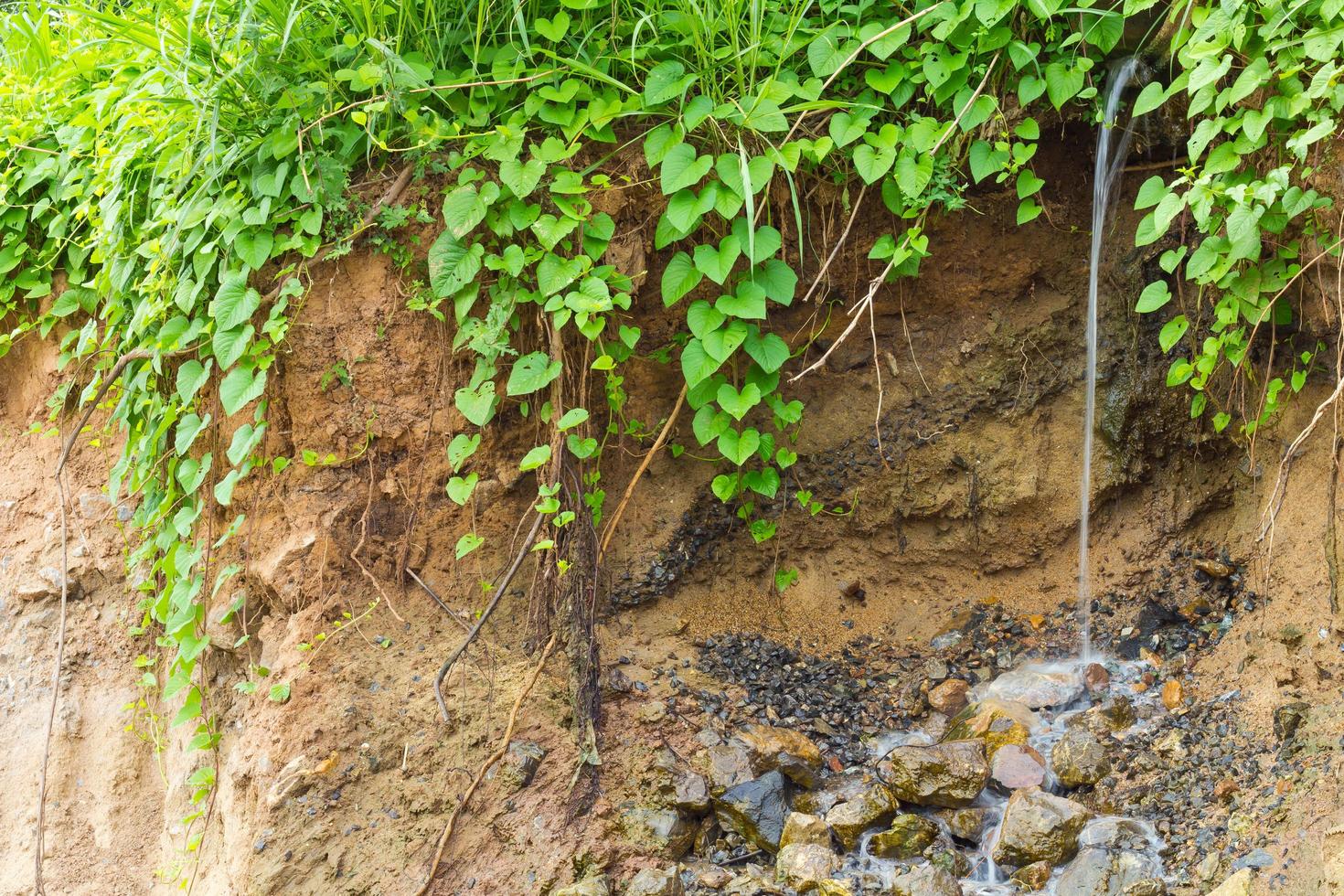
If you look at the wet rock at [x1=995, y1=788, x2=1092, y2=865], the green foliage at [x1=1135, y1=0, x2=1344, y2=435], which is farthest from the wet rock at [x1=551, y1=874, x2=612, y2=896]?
the green foliage at [x1=1135, y1=0, x2=1344, y2=435]

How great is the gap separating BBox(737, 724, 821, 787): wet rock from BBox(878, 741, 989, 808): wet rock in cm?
22

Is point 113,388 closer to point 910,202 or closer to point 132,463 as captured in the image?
point 132,463

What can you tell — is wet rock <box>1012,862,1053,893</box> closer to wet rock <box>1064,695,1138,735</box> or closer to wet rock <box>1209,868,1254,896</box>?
wet rock <box>1209,868,1254,896</box>

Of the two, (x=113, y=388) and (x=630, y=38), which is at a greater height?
(x=630, y=38)

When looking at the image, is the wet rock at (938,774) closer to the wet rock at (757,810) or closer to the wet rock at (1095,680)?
the wet rock at (757,810)

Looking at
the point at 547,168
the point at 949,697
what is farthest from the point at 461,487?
the point at 949,697

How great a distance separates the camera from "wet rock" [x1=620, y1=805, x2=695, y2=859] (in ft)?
8.64

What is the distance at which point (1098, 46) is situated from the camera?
2.81m

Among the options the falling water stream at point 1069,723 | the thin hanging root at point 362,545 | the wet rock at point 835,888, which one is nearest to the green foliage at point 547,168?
the thin hanging root at point 362,545

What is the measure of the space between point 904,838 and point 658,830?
618 mm

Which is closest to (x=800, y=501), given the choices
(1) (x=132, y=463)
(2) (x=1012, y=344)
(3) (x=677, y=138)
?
(2) (x=1012, y=344)

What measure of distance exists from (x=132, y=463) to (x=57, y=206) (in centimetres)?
98

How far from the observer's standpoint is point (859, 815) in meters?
2.63

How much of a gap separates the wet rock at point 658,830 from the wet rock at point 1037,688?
1053mm
